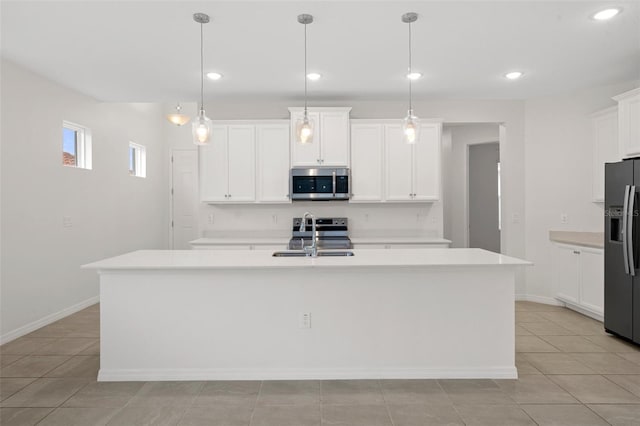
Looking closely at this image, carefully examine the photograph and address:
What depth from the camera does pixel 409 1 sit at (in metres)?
2.62

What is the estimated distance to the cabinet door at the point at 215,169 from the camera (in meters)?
4.88

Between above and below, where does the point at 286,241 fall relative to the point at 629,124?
below

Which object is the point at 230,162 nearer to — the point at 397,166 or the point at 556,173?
the point at 397,166

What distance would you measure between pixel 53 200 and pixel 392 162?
388cm

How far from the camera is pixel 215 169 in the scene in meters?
4.89

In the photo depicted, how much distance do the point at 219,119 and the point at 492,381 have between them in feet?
13.9

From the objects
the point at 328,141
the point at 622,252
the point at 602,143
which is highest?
the point at 328,141

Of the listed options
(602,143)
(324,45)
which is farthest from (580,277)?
(324,45)

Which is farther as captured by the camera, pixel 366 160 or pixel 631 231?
pixel 366 160

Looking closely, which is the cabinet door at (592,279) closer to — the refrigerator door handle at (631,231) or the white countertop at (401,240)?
the refrigerator door handle at (631,231)

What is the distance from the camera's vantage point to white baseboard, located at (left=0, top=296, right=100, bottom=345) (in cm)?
362

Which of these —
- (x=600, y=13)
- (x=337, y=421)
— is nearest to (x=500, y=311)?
(x=337, y=421)

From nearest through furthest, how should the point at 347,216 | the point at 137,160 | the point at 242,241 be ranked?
the point at 242,241
the point at 347,216
the point at 137,160

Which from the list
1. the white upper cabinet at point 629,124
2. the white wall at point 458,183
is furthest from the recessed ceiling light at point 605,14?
the white wall at point 458,183
